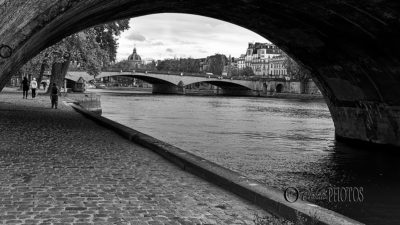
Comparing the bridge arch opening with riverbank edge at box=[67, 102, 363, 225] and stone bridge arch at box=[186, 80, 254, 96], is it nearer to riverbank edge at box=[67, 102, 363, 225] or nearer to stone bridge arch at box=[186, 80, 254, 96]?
stone bridge arch at box=[186, 80, 254, 96]

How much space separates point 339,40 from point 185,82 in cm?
8354

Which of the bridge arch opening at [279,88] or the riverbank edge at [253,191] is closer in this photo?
the riverbank edge at [253,191]

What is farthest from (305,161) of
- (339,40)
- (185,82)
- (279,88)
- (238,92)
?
(279,88)

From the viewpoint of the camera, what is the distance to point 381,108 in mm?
17781

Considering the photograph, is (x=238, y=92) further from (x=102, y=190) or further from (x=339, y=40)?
(x=102, y=190)

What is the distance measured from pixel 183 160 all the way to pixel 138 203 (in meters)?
3.25

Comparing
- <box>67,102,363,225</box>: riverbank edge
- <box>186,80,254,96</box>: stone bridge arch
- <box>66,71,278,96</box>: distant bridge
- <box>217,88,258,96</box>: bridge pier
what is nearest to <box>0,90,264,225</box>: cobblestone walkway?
<box>67,102,363,225</box>: riverbank edge

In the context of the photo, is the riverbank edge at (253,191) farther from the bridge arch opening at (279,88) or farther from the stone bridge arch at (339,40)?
the bridge arch opening at (279,88)

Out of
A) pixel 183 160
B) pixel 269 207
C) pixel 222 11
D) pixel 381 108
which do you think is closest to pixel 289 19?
pixel 222 11

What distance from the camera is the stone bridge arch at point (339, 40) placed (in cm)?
1390

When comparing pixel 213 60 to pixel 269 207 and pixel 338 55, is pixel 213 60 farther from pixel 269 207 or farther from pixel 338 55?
pixel 269 207

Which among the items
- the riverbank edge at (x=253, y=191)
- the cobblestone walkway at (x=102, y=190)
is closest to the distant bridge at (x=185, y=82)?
the cobblestone walkway at (x=102, y=190)

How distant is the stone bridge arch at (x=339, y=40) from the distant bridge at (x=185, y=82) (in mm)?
69626

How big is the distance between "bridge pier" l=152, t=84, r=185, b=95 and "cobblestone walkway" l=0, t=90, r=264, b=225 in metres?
88.5
